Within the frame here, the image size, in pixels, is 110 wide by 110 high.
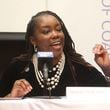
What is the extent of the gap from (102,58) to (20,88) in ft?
1.79

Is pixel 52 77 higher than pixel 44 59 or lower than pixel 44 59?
lower

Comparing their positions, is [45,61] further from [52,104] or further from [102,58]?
[102,58]

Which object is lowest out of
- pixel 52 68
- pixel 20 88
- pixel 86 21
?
pixel 20 88

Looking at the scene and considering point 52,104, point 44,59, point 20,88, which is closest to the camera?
point 52,104

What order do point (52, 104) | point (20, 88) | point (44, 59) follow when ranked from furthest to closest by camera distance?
point (20, 88), point (44, 59), point (52, 104)

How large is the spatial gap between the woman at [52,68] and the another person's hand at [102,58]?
0.05m

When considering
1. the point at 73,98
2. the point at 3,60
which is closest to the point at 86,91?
the point at 73,98

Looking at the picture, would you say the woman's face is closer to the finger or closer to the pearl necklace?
the pearl necklace

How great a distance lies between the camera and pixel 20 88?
6.36 ft

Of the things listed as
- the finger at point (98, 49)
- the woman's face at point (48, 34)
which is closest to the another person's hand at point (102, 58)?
the finger at point (98, 49)

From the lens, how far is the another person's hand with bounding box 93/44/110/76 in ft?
6.43

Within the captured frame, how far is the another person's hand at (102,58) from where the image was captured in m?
1.96

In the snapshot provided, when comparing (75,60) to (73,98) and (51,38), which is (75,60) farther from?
(73,98)

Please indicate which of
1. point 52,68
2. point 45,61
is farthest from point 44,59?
point 52,68
